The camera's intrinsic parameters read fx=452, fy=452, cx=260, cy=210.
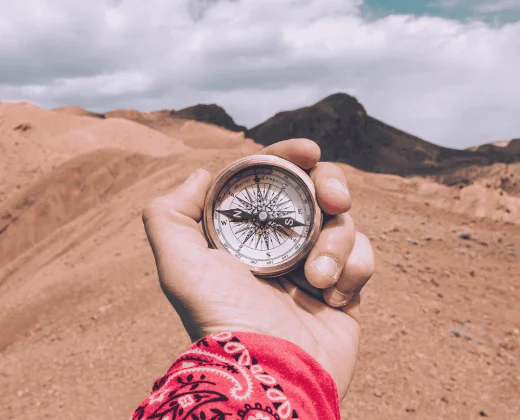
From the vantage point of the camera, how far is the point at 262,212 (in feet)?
9.33

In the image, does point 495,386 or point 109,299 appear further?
point 109,299

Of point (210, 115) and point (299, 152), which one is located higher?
point (210, 115)

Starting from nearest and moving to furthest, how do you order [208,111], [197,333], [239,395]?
1. [239,395]
2. [197,333]
3. [208,111]

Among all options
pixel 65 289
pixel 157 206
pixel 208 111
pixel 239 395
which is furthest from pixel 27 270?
pixel 208 111

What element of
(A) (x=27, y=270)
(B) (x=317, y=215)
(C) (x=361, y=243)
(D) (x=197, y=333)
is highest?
(B) (x=317, y=215)

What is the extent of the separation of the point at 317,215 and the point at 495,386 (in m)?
3.80

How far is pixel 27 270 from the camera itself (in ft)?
40.3

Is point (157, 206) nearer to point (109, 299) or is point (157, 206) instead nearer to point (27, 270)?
point (109, 299)

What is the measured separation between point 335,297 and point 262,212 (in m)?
0.70

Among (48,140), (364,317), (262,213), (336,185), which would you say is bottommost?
(364,317)

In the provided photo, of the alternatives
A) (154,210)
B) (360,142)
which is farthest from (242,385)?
(360,142)

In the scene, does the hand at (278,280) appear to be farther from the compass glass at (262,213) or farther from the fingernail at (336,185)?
the compass glass at (262,213)

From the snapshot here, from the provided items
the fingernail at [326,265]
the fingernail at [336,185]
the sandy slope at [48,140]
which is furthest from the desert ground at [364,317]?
the sandy slope at [48,140]

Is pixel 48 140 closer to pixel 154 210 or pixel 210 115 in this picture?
pixel 210 115
